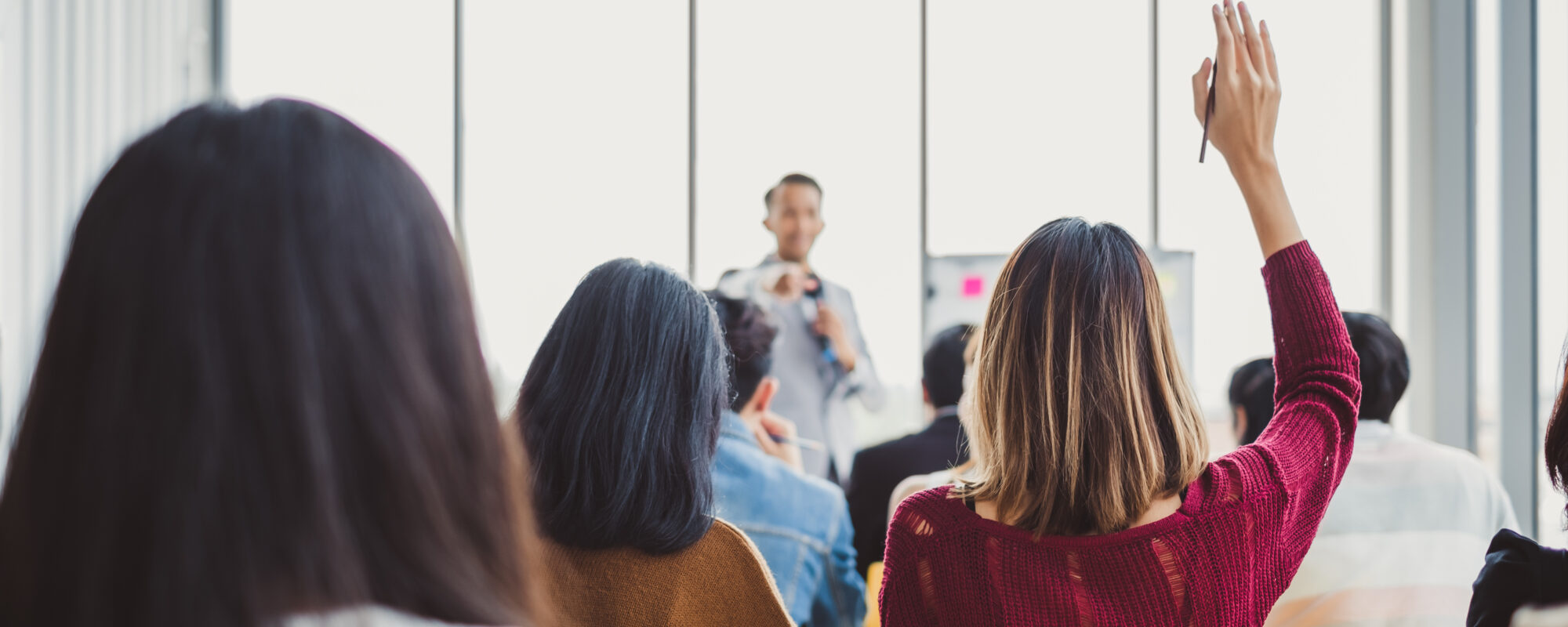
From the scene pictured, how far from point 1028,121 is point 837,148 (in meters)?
1.00

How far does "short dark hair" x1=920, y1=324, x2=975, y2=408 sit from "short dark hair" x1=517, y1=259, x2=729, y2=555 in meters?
1.45

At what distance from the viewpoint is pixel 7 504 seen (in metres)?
0.50

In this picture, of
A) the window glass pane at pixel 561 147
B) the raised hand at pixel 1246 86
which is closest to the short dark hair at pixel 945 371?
the raised hand at pixel 1246 86

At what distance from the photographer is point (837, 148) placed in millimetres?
5090

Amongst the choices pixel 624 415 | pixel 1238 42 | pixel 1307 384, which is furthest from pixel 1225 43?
pixel 624 415

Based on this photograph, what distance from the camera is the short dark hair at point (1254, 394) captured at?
89.9 inches

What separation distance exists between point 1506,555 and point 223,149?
1.25 meters

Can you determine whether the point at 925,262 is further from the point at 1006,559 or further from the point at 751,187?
the point at 1006,559

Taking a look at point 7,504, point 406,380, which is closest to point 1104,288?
point 406,380

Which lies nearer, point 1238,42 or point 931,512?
point 1238,42

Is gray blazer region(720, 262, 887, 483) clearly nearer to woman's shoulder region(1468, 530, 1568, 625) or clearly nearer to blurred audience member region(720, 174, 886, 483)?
blurred audience member region(720, 174, 886, 483)

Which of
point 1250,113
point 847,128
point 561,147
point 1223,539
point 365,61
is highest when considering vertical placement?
point 365,61

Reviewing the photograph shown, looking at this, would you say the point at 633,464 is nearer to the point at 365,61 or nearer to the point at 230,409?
the point at 230,409

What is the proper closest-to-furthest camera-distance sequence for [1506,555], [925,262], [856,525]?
[1506,555]
[856,525]
[925,262]
